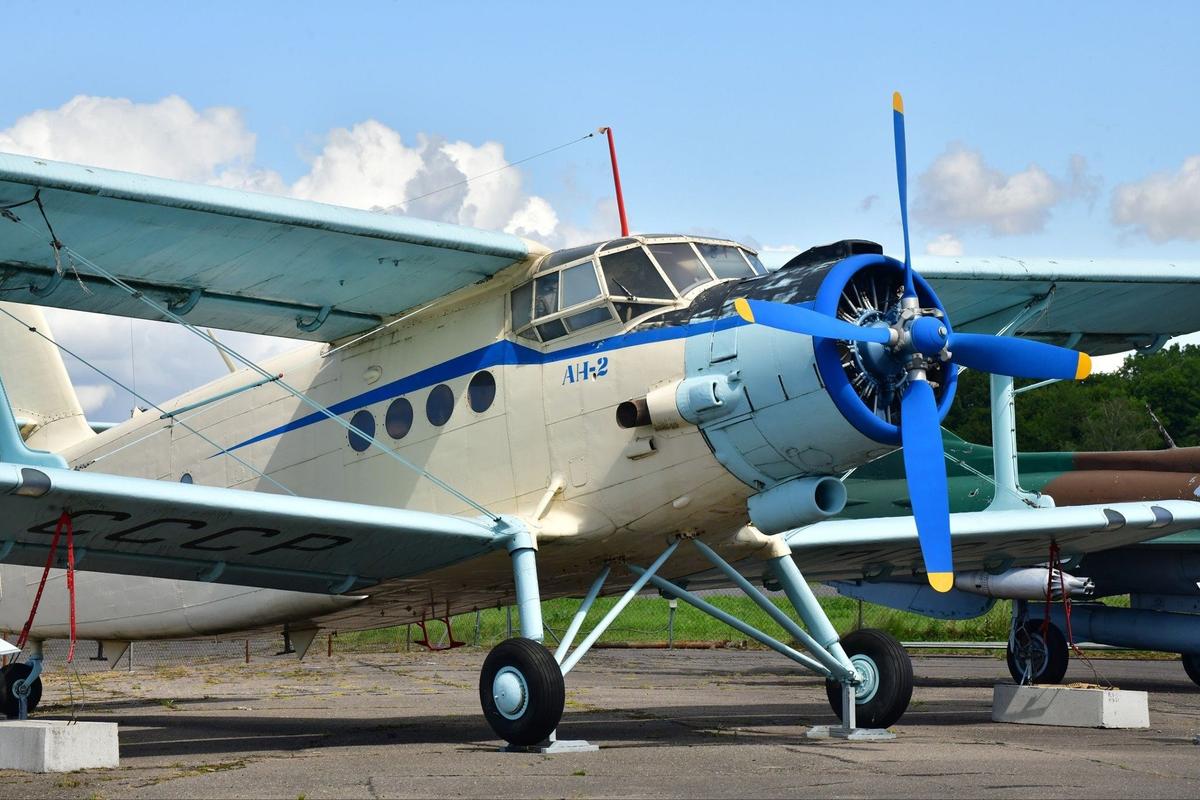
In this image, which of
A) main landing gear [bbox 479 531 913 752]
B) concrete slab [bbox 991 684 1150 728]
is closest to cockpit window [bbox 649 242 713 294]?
main landing gear [bbox 479 531 913 752]

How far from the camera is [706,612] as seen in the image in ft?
32.9

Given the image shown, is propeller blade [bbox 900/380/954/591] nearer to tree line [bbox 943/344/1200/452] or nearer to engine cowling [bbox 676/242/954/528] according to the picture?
engine cowling [bbox 676/242/954/528]

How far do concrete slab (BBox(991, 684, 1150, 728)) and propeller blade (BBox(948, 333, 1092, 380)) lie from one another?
10.1 feet

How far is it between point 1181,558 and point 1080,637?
1608 millimetres

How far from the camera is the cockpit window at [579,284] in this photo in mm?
10016

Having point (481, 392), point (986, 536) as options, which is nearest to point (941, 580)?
point (986, 536)

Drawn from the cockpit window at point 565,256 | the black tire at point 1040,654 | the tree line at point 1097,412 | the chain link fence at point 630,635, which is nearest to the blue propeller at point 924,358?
the cockpit window at point 565,256

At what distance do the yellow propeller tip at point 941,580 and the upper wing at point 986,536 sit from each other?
1.97 m

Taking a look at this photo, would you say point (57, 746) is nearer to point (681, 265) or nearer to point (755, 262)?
point (681, 265)

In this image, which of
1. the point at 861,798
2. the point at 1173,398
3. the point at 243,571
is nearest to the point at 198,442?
the point at 243,571

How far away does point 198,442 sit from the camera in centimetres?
1274

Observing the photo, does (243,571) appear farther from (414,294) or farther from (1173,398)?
(1173,398)

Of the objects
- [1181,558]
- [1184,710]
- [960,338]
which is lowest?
[1184,710]

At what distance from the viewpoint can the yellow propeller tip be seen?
9.17 meters
